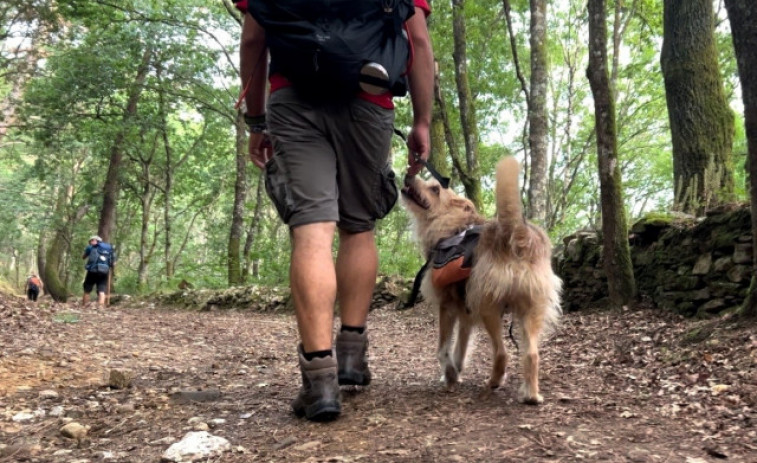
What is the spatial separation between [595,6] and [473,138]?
5.28 meters

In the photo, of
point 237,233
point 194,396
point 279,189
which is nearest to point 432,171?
point 279,189

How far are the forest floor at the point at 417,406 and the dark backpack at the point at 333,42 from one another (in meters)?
1.50

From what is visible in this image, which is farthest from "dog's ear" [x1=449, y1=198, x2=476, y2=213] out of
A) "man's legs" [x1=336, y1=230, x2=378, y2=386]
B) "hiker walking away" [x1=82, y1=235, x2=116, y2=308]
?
"hiker walking away" [x1=82, y1=235, x2=116, y2=308]

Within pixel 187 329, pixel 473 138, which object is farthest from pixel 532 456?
pixel 473 138

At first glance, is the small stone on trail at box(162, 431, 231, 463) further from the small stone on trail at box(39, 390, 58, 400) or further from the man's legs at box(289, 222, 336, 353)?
the small stone on trail at box(39, 390, 58, 400)

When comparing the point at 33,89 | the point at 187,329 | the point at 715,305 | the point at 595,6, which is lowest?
the point at 187,329

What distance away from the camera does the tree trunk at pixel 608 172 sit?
5473mm

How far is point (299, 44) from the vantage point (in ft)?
7.82

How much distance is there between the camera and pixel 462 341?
11.1 ft

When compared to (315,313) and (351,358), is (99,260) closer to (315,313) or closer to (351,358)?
→ (351,358)

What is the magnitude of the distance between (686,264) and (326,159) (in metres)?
4.36

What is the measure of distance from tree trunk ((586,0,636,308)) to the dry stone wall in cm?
30

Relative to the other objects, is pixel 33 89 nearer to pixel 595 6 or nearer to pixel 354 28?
pixel 595 6

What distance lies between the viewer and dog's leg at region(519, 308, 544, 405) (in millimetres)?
2768
